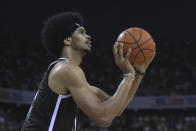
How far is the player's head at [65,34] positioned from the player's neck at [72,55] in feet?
0.13

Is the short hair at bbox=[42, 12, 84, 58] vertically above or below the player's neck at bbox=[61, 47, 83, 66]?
above

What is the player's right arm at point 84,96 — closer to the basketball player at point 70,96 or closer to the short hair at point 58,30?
the basketball player at point 70,96

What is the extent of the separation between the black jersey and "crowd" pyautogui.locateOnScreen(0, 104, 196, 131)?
1321 cm

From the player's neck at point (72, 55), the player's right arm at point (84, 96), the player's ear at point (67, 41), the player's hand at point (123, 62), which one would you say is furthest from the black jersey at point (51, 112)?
the player's hand at point (123, 62)

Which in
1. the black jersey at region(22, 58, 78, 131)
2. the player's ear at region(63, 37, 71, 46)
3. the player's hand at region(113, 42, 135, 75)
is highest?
the player's ear at region(63, 37, 71, 46)

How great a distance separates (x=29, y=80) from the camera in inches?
756

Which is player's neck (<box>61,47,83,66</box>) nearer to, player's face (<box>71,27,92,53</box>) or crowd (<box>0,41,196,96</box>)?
player's face (<box>71,27,92,53</box>)

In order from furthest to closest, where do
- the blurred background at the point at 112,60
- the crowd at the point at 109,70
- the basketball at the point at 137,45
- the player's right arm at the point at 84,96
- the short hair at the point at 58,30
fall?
the crowd at the point at 109,70 < the blurred background at the point at 112,60 < the basketball at the point at 137,45 < the short hair at the point at 58,30 < the player's right arm at the point at 84,96

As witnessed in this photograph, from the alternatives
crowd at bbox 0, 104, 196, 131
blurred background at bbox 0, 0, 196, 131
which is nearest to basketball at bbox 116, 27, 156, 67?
crowd at bbox 0, 104, 196, 131

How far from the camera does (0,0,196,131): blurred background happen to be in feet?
60.5

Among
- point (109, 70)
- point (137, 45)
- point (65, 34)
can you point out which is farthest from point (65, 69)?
point (109, 70)

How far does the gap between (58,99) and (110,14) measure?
22101 mm

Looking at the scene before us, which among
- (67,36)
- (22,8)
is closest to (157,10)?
(22,8)

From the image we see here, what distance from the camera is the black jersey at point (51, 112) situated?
2668mm
